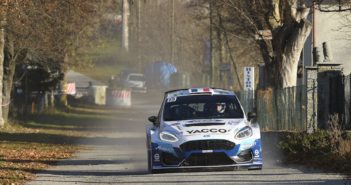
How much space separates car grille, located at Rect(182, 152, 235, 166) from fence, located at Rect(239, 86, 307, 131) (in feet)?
26.7

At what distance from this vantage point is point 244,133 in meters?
16.5

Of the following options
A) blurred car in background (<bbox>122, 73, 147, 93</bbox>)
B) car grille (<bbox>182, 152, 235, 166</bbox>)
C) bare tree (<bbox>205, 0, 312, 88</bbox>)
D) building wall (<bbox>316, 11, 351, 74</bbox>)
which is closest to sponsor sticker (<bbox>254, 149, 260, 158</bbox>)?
car grille (<bbox>182, 152, 235, 166</bbox>)

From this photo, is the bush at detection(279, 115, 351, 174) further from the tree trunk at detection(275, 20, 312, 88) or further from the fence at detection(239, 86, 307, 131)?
the tree trunk at detection(275, 20, 312, 88)

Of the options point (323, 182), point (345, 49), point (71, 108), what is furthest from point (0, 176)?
point (71, 108)

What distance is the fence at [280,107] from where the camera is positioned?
24922 millimetres

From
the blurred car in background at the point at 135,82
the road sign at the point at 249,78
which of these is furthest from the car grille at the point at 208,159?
the blurred car in background at the point at 135,82

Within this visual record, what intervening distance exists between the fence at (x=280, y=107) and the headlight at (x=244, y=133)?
7.53 metres

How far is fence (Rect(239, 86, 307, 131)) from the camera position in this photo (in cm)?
2492

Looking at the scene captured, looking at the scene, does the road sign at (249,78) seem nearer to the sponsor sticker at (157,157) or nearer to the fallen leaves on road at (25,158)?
the fallen leaves on road at (25,158)

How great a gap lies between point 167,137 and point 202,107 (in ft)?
5.50

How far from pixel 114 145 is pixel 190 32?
42519 millimetres

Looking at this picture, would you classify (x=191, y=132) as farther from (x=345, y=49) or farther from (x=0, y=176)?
(x=345, y=49)

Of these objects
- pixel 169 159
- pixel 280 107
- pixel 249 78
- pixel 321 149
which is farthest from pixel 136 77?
pixel 169 159

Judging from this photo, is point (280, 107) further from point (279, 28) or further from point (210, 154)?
point (210, 154)
